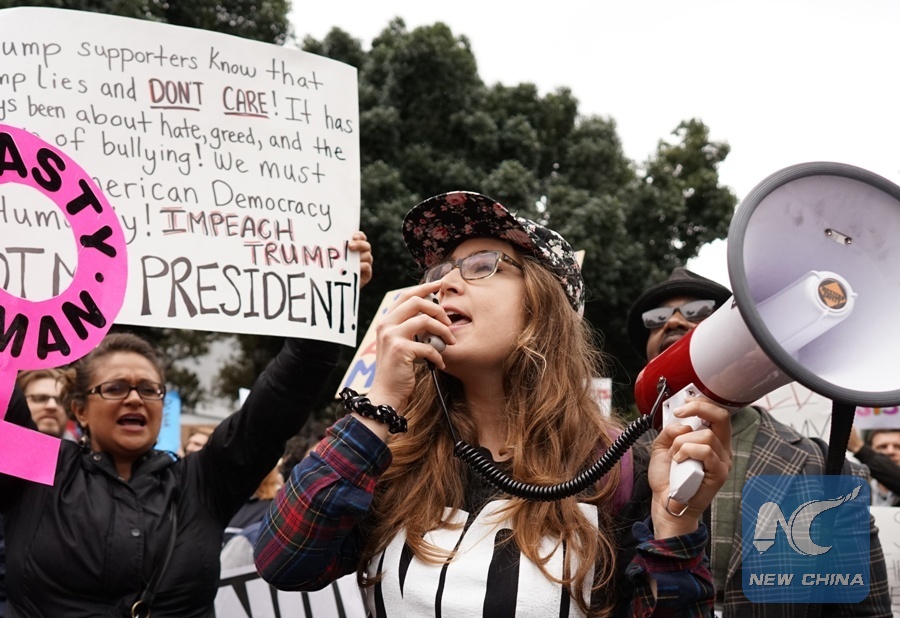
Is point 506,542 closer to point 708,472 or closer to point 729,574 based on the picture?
point 708,472

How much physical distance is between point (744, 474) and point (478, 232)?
3.48 feet

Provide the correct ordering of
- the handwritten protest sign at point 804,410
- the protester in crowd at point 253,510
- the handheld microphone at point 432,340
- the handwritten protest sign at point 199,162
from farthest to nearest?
the handwritten protest sign at point 804,410 → the protester in crowd at point 253,510 → the handwritten protest sign at point 199,162 → the handheld microphone at point 432,340

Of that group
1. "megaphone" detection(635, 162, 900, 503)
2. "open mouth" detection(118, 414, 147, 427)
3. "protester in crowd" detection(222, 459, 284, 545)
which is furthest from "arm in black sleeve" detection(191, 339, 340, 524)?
"megaphone" detection(635, 162, 900, 503)

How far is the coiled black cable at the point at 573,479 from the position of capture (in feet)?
5.12

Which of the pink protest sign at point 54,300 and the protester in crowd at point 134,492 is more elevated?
the pink protest sign at point 54,300

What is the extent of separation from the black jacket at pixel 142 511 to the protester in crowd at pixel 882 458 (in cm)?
208

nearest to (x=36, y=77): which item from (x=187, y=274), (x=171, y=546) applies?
(x=187, y=274)

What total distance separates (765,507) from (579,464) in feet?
2.37

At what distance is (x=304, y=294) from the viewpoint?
2.48 meters

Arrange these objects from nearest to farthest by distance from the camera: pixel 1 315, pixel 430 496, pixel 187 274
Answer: pixel 430 496 < pixel 1 315 < pixel 187 274

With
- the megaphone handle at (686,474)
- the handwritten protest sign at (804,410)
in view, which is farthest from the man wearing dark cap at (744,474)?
the handwritten protest sign at (804,410)

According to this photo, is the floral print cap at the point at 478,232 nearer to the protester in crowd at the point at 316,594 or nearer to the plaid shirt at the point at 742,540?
the plaid shirt at the point at 742,540

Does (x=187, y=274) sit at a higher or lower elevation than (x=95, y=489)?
higher

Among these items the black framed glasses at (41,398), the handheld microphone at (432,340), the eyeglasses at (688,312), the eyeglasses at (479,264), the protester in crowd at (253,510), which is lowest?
the protester in crowd at (253,510)
